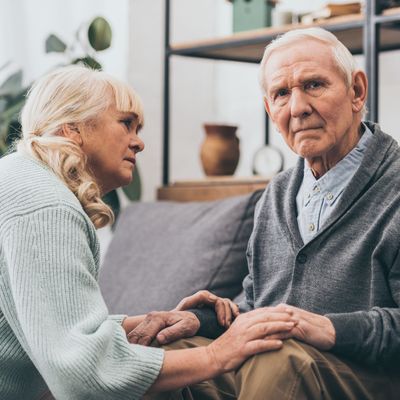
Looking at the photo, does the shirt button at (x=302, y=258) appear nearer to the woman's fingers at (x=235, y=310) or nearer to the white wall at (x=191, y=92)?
the woman's fingers at (x=235, y=310)

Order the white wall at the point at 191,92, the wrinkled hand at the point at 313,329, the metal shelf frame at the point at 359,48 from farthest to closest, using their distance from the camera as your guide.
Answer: the white wall at the point at 191,92
the metal shelf frame at the point at 359,48
the wrinkled hand at the point at 313,329

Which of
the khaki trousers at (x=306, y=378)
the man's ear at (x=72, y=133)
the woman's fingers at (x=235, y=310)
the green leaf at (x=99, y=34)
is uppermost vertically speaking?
the green leaf at (x=99, y=34)

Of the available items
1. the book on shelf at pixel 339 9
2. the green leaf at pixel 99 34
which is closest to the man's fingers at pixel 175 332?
the book on shelf at pixel 339 9

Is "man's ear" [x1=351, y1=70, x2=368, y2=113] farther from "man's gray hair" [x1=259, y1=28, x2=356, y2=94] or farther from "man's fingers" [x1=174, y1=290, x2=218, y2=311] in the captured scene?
"man's fingers" [x1=174, y1=290, x2=218, y2=311]

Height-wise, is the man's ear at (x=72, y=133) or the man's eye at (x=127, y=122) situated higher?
the man's eye at (x=127, y=122)

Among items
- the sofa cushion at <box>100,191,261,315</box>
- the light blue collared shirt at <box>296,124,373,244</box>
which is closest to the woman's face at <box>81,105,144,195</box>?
the light blue collared shirt at <box>296,124,373,244</box>

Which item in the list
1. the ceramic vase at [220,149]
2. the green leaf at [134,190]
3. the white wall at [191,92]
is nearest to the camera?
the ceramic vase at [220,149]

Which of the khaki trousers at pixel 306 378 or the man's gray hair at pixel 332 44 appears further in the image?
the man's gray hair at pixel 332 44

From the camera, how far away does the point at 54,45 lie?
144 inches

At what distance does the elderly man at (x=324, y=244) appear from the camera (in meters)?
1.61

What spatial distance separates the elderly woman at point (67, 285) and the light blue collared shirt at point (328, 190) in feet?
1.15

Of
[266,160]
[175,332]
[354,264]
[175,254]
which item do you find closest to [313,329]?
[354,264]

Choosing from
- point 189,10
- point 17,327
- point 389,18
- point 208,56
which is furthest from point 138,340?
point 189,10

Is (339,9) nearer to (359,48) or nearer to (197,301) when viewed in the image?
(359,48)
